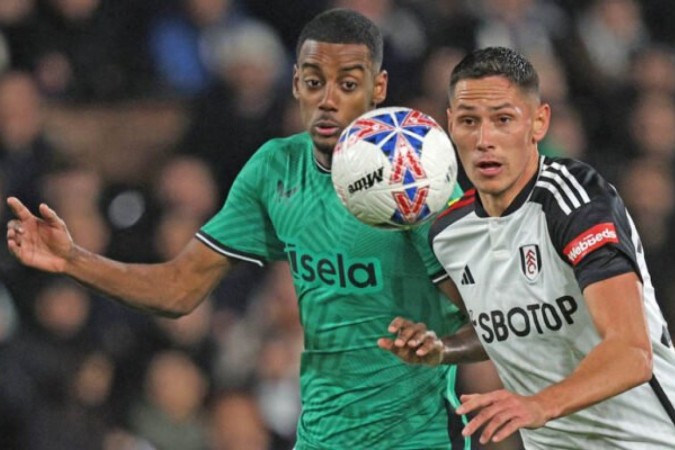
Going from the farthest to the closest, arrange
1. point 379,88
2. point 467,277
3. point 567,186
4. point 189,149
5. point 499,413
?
point 189,149, point 379,88, point 467,277, point 567,186, point 499,413

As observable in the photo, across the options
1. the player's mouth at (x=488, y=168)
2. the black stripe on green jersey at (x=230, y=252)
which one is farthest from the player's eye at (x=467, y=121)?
the black stripe on green jersey at (x=230, y=252)

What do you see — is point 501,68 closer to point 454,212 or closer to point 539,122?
point 539,122

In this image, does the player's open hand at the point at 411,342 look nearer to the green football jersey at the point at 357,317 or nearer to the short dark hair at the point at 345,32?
the green football jersey at the point at 357,317

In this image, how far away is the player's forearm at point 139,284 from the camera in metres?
4.97

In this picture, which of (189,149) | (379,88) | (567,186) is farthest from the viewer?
(189,149)

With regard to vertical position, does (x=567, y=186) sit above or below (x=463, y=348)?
above

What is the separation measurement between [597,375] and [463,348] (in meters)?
0.98

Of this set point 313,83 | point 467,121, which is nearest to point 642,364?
point 467,121

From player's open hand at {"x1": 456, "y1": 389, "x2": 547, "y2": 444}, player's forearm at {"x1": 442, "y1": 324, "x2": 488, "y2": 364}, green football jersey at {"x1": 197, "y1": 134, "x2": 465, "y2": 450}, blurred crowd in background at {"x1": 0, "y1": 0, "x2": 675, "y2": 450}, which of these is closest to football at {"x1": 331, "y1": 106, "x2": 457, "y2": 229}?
green football jersey at {"x1": 197, "y1": 134, "x2": 465, "y2": 450}

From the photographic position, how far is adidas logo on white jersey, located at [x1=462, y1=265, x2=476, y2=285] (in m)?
4.54

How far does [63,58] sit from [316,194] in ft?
12.4

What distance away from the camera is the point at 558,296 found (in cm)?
421

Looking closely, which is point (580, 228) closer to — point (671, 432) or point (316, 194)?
point (671, 432)

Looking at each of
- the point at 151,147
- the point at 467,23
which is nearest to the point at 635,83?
the point at 467,23
